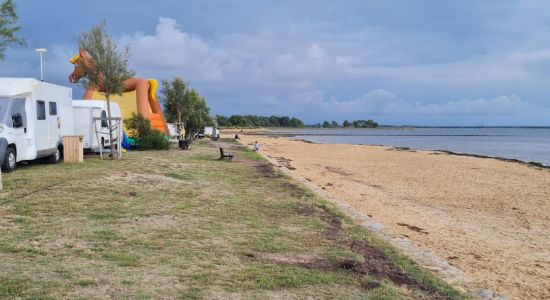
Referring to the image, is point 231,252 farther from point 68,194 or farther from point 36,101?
point 36,101

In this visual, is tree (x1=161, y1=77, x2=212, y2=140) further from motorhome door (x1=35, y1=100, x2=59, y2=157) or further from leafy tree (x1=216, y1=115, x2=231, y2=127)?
leafy tree (x1=216, y1=115, x2=231, y2=127)

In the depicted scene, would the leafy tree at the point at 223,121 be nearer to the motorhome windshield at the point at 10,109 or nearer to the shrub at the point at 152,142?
the shrub at the point at 152,142

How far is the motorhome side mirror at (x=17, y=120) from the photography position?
505 inches

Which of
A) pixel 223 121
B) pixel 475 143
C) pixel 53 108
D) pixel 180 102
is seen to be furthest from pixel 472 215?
pixel 223 121

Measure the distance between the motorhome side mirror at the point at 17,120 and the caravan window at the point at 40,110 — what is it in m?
0.84

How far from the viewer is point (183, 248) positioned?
19.9 ft

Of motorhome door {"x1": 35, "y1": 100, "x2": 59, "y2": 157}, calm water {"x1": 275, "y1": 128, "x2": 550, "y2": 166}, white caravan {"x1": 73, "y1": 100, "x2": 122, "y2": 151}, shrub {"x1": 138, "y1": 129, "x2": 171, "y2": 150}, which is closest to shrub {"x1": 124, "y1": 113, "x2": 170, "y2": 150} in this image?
shrub {"x1": 138, "y1": 129, "x2": 171, "y2": 150}

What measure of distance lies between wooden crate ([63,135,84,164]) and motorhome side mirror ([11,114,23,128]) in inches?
87.5

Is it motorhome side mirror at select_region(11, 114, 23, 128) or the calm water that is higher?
motorhome side mirror at select_region(11, 114, 23, 128)

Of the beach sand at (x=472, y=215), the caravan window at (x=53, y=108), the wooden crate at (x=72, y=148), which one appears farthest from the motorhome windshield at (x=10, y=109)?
the beach sand at (x=472, y=215)

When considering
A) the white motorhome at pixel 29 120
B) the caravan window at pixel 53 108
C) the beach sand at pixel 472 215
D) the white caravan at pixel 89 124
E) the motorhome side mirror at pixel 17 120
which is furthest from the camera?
the white caravan at pixel 89 124

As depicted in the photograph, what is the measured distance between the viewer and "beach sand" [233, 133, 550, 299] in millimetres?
6830

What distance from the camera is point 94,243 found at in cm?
601

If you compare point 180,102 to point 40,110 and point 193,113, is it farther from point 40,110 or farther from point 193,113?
point 40,110
